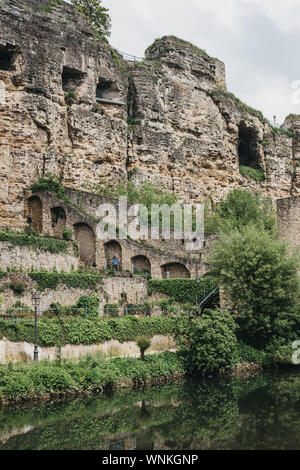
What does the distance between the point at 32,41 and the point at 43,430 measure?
27.2 meters

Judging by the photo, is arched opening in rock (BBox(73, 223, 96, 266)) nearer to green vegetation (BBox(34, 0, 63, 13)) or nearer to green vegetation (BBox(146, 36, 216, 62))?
green vegetation (BBox(34, 0, 63, 13))

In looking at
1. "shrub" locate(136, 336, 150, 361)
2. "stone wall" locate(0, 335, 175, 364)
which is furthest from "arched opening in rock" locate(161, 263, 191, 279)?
"shrub" locate(136, 336, 150, 361)

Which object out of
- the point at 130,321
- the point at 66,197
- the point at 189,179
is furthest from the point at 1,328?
the point at 189,179

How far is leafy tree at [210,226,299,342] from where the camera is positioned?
26047mm

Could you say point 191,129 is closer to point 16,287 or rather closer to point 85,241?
point 85,241

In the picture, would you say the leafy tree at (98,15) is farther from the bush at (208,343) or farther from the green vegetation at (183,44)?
the bush at (208,343)

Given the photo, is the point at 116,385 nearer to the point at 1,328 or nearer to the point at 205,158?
the point at 1,328

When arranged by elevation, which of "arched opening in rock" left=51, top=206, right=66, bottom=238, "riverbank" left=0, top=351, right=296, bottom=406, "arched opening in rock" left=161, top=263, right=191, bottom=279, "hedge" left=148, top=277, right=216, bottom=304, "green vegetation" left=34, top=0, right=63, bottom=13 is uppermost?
"green vegetation" left=34, top=0, right=63, bottom=13

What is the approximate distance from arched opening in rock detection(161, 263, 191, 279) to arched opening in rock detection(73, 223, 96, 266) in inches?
165

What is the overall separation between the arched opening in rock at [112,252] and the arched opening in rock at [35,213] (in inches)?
159

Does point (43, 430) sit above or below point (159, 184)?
below

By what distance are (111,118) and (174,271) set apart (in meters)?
13.2
